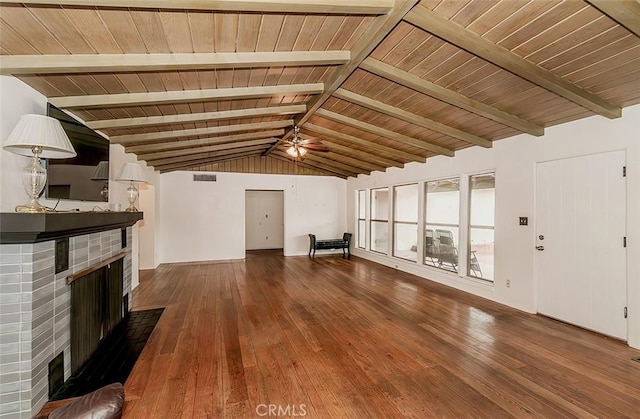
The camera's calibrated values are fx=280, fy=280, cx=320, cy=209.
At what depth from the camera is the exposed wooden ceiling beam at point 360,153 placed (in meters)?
6.02

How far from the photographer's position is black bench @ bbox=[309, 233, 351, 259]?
8.34 m

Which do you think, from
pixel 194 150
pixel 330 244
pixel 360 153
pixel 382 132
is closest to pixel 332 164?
pixel 360 153

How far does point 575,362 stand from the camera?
2650 millimetres

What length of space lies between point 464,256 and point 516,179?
1.62 metres

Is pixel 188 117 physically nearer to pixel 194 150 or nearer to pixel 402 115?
pixel 194 150

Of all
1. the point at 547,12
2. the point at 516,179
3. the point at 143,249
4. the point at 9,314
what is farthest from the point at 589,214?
the point at 143,249

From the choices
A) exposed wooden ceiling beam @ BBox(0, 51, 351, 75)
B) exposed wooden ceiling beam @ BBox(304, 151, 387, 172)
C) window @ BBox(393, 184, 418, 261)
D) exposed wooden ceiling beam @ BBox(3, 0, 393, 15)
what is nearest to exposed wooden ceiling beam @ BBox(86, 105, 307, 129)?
exposed wooden ceiling beam @ BBox(0, 51, 351, 75)

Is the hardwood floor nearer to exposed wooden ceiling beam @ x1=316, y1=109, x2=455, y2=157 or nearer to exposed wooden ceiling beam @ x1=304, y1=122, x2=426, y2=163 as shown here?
exposed wooden ceiling beam @ x1=316, y1=109, x2=455, y2=157

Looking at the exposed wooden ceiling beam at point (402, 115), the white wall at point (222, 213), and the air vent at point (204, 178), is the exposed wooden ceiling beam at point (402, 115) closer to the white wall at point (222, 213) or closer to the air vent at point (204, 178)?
the white wall at point (222, 213)

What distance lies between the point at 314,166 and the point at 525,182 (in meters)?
5.64

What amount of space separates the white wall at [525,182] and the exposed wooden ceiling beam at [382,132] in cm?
42

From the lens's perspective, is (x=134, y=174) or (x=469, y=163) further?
(x=469, y=163)

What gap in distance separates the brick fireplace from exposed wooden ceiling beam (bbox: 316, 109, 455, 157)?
338cm

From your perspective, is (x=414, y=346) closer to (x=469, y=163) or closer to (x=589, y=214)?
(x=589, y=214)
